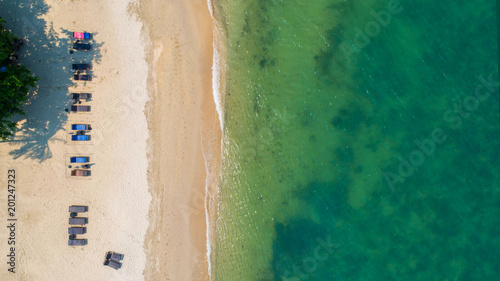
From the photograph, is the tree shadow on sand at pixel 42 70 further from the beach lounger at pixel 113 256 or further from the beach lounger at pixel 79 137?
the beach lounger at pixel 113 256

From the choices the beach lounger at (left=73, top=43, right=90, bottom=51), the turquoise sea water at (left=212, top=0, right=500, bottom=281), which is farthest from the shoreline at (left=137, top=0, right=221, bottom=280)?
the beach lounger at (left=73, top=43, right=90, bottom=51)

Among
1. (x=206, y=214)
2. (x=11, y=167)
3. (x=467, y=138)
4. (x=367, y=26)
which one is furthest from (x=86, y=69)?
(x=467, y=138)

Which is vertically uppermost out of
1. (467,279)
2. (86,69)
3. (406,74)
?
(86,69)

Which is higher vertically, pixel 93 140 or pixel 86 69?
pixel 86 69

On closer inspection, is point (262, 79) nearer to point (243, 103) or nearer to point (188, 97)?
point (243, 103)

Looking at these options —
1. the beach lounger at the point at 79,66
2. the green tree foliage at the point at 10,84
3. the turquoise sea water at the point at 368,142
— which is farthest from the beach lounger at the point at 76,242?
the beach lounger at the point at 79,66
